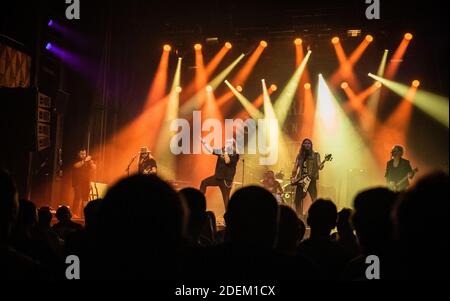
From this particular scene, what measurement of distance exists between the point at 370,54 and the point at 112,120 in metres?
8.33

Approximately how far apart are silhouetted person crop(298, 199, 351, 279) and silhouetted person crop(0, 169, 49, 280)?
1834 millimetres

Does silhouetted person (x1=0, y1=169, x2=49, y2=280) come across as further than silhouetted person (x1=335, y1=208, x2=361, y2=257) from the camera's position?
No

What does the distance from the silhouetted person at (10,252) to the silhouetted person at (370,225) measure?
1.57 metres

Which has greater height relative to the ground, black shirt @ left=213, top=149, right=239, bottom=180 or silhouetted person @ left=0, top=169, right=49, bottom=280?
black shirt @ left=213, top=149, right=239, bottom=180

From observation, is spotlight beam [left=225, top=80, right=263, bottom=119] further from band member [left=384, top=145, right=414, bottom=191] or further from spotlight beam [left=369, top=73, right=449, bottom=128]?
band member [left=384, top=145, right=414, bottom=191]

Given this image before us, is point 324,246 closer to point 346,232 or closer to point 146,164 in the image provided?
point 346,232

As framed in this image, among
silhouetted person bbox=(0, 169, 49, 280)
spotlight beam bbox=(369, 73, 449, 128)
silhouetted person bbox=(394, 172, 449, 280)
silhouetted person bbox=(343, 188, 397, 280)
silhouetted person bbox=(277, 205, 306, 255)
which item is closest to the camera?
silhouetted person bbox=(394, 172, 449, 280)

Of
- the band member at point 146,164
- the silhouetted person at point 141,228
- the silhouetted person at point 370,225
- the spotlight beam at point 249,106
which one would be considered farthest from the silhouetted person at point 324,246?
the spotlight beam at point 249,106

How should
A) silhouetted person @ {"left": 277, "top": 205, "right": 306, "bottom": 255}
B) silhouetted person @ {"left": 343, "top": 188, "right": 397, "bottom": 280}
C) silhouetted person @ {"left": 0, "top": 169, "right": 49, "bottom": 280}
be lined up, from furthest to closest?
silhouetted person @ {"left": 277, "top": 205, "right": 306, "bottom": 255} < silhouetted person @ {"left": 343, "top": 188, "right": 397, "bottom": 280} < silhouetted person @ {"left": 0, "top": 169, "right": 49, "bottom": 280}

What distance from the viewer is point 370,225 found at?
2.49 metres

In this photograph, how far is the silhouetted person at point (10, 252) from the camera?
1.70 metres

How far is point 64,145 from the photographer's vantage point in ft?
42.1

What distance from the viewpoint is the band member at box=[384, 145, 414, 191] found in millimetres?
9656

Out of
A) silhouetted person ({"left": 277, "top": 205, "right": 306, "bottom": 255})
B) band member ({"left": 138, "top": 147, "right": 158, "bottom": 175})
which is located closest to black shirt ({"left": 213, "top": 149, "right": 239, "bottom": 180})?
band member ({"left": 138, "top": 147, "right": 158, "bottom": 175})
